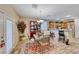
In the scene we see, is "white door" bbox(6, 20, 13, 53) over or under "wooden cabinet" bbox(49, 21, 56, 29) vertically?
under

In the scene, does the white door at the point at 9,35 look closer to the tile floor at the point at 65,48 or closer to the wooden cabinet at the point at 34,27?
the wooden cabinet at the point at 34,27

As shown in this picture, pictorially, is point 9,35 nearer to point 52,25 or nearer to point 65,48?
point 52,25

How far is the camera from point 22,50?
1.33m

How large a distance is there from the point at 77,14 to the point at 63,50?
0.50 metres

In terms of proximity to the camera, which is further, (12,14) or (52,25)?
(52,25)

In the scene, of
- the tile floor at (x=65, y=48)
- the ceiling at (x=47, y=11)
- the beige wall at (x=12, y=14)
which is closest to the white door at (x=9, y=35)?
the beige wall at (x=12, y=14)

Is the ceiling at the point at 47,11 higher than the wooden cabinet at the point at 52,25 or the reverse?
higher

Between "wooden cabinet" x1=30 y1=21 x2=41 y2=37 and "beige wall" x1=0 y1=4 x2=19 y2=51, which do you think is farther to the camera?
"wooden cabinet" x1=30 y1=21 x2=41 y2=37

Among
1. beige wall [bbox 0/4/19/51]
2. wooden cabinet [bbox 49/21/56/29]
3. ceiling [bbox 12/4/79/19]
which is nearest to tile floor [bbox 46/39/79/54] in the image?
wooden cabinet [bbox 49/21/56/29]

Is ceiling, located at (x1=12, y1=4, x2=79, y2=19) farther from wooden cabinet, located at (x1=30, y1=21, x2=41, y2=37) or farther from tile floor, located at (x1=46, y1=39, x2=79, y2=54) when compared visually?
tile floor, located at (x1=46, y1=39, x2=79, y2=54)

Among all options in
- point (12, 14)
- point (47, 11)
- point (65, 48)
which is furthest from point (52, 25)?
point (12, 14)
